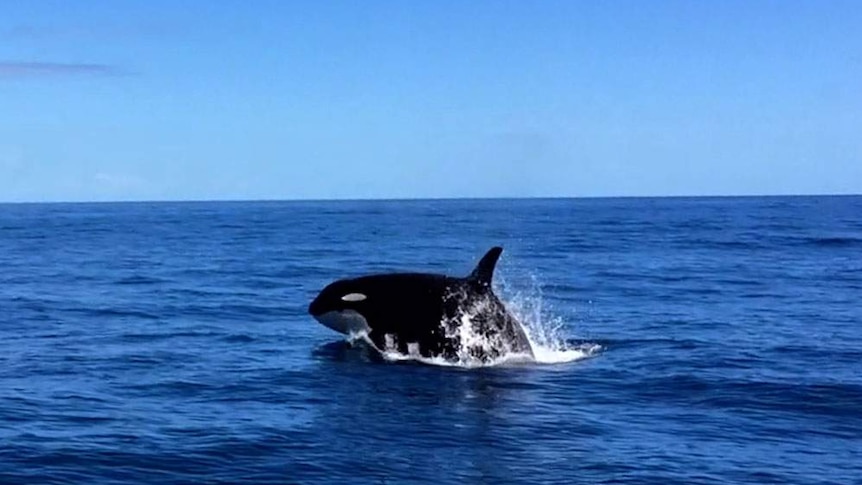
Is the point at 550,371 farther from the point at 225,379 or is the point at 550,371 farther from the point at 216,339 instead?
the point at 216,339

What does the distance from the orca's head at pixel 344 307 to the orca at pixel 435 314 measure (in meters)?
0.02

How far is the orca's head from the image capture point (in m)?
22.3

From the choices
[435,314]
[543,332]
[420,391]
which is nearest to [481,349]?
[435,314]

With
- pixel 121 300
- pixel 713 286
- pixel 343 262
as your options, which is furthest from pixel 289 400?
pixel 343 262

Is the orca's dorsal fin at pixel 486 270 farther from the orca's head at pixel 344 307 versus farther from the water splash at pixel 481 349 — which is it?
the orca's head at pixel 344 307

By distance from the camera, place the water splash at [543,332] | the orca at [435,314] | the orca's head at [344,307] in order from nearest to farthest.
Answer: the orca at [435,314]
the orca's head at [344,307]
the water splash at [543,332]

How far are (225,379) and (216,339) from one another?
501 cm

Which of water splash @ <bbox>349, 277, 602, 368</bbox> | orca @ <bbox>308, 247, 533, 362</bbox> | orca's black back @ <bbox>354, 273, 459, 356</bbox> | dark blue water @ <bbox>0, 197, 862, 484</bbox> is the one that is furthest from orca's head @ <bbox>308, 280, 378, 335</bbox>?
dark blue water @ <bbox>0, 197, 862, 484</bbox>

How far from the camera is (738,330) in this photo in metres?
26.3

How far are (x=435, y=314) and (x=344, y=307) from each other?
6.36 ft

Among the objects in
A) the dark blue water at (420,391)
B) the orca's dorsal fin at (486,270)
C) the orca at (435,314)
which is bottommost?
the dark blue water at (420,391)

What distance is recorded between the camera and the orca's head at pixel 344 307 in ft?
73.1

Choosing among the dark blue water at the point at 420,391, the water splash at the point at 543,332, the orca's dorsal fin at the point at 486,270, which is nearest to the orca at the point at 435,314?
the orca's dorsal fin at the point at 486,270

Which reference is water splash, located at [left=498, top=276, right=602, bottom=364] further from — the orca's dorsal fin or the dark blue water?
the orca's dorsal fin
